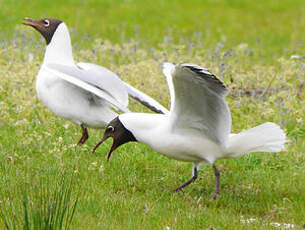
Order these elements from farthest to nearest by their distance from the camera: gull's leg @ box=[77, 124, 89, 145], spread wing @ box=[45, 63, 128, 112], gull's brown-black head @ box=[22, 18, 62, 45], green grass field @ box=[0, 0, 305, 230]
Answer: gull's brown-black head @ box=[22, 18, 62, 45] < gull's leg @ box=[77, 124, 89, 145] < spread wing @ box=[45, 63, 128, 112] < green grass field @ box=[0, 0, 305, 230]

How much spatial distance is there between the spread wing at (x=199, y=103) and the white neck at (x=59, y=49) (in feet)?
6.08

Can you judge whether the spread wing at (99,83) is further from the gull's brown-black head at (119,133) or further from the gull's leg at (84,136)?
the gull's leg at (84,136)

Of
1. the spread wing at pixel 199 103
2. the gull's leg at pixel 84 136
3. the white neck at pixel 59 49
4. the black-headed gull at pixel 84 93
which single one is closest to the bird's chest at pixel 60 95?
the black-headed gull at pixel 84 93

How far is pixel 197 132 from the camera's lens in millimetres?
5559

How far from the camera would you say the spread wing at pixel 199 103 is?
4.88 metres

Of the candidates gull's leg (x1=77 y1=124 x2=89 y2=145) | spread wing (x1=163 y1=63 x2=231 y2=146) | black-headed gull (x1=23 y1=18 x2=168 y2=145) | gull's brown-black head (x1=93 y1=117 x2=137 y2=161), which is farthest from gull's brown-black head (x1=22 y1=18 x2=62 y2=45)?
spread wing (x1=163 y1=63 x2=231 y2=146)

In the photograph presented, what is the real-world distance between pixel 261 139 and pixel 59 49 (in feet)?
9.49

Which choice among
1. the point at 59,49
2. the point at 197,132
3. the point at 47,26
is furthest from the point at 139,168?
the point at 47,26

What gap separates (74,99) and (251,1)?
1165 cm

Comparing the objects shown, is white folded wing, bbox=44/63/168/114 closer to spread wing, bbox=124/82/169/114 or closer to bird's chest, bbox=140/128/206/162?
spread wing, bbox=124/82/169/114

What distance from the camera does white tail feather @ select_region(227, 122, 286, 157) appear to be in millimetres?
5340

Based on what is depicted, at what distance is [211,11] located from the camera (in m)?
16.3

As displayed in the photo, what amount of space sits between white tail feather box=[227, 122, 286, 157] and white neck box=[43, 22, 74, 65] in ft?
8.31

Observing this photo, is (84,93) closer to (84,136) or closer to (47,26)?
(84,136)
